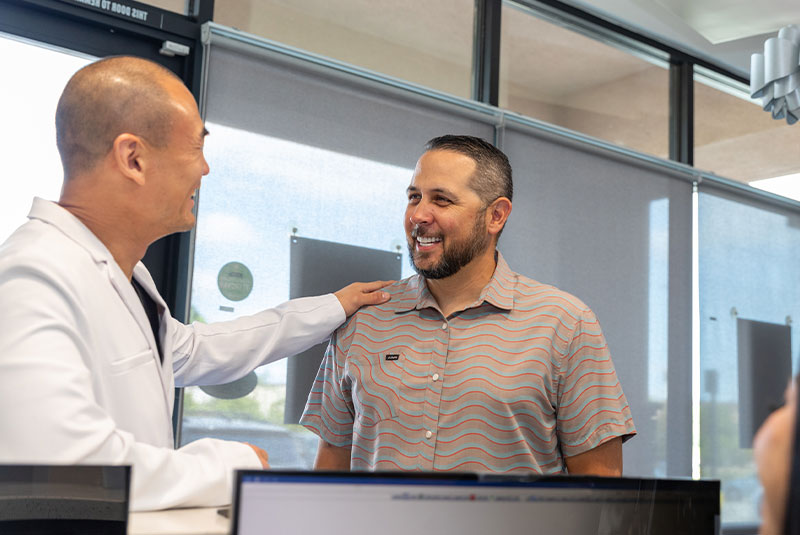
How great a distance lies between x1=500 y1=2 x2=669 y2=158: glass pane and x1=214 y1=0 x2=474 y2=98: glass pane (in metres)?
0.27

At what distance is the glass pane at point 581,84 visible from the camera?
3875 millimetres

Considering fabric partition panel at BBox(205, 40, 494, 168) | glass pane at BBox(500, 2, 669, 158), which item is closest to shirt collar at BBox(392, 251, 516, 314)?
fabric partition panel at BBox(205, 40, 494, 168)

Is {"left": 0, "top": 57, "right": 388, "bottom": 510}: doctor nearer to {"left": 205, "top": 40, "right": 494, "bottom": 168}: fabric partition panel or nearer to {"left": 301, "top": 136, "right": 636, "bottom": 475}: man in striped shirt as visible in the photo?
{"left": 301, "top": 136, "right": 636, "bottom": 475}: man in striped shirt

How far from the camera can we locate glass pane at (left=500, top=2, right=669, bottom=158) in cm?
388

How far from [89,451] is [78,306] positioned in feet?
0.78

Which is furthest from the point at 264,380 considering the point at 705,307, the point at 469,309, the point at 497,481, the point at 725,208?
the point at 725,208

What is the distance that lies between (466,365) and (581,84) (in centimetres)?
262

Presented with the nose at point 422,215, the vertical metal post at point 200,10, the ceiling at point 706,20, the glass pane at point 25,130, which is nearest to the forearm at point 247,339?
the nose at point 422,215

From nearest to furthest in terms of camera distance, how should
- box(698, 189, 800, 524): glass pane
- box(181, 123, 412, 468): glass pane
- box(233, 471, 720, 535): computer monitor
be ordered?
1. box(233, 471, 720, 535): computer monitor
2. box(181, 123, 412, 468): glass pane
3. box(698, 189, 800, 524): glass pane

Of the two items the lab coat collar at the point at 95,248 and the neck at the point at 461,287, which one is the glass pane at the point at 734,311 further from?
the lab coat collar at the point at 95,248

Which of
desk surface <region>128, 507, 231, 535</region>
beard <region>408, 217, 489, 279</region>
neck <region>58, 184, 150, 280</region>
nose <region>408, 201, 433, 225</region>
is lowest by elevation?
desk surface <region>128, 507, 231, 535</region>

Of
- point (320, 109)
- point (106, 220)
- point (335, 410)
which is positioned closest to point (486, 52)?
point (320, 109)

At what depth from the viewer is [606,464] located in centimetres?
176

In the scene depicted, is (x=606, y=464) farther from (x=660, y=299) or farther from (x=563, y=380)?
(x=660, y=299)
